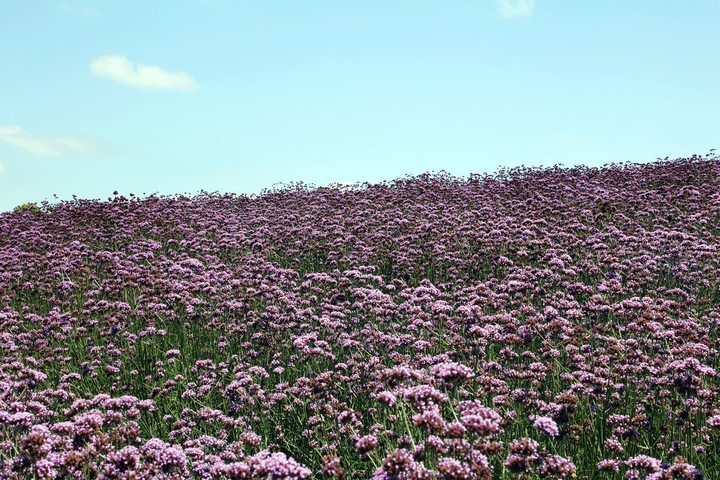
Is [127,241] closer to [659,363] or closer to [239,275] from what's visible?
[239,275]

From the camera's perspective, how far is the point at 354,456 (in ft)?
20.2

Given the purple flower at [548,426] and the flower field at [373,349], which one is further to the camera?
the purple flower at [548,426]

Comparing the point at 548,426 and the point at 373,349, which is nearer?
the point at 548,426

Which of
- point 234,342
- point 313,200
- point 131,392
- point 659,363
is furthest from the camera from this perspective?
point 313,200

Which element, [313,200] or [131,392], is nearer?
[131,392]

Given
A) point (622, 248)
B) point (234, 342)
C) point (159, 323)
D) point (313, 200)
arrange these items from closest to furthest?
point (234, 342) < point (159, 323) < point (622, 248) < point (313, 200)

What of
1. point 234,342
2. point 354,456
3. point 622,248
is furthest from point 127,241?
point 622,248

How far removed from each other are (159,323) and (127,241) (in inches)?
366

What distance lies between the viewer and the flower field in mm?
4105

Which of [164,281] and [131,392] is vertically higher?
[164,281]

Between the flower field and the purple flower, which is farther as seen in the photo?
the purple flower

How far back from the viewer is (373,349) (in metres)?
8.70

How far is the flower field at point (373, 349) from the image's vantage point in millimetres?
4105

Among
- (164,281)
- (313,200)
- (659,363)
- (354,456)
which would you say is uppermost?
(313,200)
